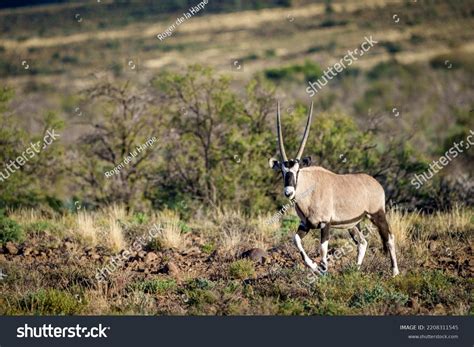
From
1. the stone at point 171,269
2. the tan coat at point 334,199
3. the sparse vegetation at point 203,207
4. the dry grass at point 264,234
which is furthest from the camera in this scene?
the dry grass at point 264,234

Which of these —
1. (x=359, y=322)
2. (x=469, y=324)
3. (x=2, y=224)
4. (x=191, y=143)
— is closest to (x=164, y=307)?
(x=359, y=322)

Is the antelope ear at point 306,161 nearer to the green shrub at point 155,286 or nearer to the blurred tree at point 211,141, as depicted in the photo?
the green shrub at point 155,286

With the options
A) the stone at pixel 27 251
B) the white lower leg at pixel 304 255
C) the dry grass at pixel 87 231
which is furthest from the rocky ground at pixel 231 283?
the dry grass at pixel 87 231

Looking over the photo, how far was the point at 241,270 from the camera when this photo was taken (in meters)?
11.6

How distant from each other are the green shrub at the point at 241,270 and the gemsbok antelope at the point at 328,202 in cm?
85

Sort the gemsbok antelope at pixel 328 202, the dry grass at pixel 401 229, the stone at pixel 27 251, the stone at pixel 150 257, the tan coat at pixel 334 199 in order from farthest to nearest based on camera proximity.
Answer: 1. the dry grass at pixel 401 229
2. the stone at pixel 27 251
3. the stone at pixel 150 257
4. the tan coat at pixel 334 199
5. the gemsbok antelope at pixel 328 202

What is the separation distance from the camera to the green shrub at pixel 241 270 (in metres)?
11.6

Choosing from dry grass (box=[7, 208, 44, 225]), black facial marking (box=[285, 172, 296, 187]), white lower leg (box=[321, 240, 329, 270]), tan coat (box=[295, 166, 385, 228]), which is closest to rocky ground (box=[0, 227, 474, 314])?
white lower leg (box=[321, 240, 329, 270])

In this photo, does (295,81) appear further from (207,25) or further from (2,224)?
(2,224)

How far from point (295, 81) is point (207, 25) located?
2710cm

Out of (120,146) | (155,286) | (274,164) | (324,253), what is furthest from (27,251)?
(120,146)

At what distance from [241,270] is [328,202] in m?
1.52

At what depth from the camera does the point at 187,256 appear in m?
12.9

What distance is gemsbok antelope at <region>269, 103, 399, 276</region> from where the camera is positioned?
11.3 meters
